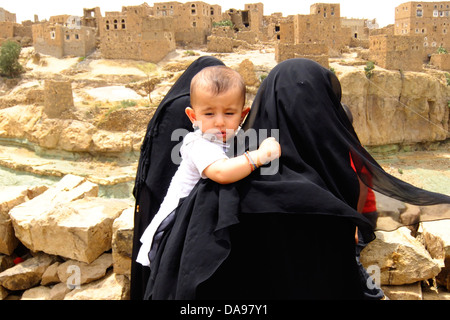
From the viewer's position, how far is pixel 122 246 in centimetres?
230

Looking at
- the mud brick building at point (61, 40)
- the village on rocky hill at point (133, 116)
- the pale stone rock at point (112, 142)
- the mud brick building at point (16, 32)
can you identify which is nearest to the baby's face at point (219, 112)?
the village on rocky hill at point (133, 116)

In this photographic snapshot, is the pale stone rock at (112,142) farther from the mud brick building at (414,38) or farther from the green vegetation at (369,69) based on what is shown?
the mud brick building at (414,38)

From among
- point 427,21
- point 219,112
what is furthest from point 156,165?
point 427,21

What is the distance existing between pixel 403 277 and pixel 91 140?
46.8ft

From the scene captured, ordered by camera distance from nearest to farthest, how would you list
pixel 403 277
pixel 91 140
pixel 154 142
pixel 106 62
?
pixel 154 142 < pixel 403 277 < pixel 91 140 < pixel 106 62

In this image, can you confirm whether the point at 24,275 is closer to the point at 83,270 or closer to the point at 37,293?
the point at 37,293

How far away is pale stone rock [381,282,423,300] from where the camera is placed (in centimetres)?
210

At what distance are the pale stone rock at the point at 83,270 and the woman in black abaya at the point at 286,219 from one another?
1.12 m

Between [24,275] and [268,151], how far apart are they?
1.94m

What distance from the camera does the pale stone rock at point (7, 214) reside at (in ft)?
8.49

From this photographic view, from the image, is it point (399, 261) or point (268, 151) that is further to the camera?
point (399, 261)

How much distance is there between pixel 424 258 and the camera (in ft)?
6.78
